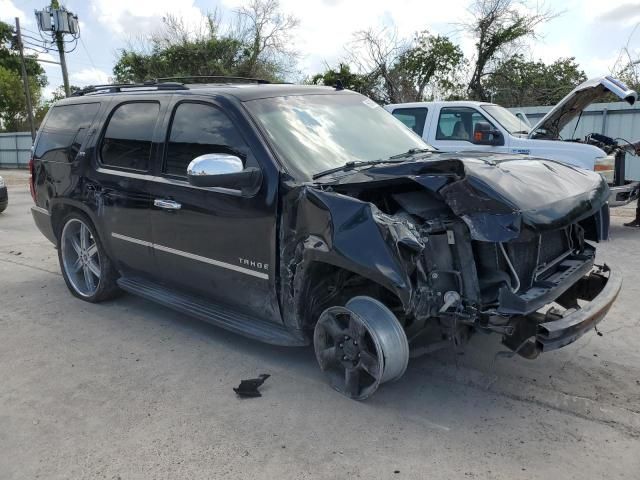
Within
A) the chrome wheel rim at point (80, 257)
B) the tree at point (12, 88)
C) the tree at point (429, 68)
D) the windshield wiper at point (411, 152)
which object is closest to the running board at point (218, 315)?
the chrome wheel rim at point (80, 257)

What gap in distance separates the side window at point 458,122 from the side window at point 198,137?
20.0 feet

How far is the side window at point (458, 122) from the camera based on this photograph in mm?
9211

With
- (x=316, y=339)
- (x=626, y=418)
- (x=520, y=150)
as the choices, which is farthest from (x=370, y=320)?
(x=520, y=150)

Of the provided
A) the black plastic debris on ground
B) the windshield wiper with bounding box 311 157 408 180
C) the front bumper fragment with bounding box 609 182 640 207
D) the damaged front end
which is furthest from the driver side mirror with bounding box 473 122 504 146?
the black plastic debris on ground

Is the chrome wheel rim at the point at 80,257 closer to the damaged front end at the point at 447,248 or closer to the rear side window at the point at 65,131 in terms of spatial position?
the rear side window at the point at 65,131

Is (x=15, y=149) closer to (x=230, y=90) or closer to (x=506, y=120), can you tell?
(x=506, y=120)

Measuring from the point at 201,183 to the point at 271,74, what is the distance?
27.3 m

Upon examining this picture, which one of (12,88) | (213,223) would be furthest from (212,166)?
(12,88)

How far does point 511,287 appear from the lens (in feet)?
9.90

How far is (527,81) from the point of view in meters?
21.4

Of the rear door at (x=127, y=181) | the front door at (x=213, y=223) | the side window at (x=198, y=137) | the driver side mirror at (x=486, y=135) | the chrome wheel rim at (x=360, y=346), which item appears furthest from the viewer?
the driver side mirror at (x=486, y=135)

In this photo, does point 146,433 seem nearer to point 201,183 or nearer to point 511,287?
point 201,183

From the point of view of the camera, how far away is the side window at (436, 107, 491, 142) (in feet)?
30.2

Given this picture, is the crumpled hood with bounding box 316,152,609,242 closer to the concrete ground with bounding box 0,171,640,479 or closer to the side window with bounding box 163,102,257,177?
the side window with bounding box 163,102,257,177
